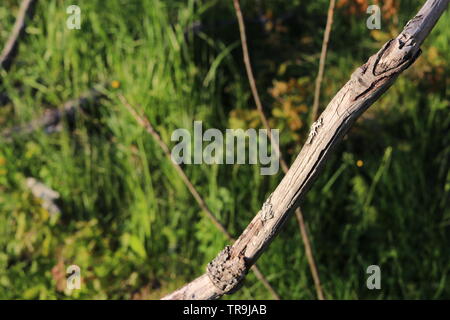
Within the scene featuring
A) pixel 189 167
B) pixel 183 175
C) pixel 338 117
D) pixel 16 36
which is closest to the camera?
pixel 338 117

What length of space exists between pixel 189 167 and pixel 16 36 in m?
1.23

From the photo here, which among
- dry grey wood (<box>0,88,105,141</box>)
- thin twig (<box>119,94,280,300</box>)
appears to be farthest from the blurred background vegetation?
thin twig (<box>119,94,280,300</box>)

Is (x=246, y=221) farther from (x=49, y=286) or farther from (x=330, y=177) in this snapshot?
→ (x=49, y=286)

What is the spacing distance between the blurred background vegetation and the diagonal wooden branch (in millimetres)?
72

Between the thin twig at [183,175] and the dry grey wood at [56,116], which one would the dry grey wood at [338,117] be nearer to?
the thin twig at [183,175]

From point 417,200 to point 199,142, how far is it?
104cm

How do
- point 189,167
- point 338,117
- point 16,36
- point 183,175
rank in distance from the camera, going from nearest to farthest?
point 338,117 < point 183,175 < point 189,167 < point 16,36

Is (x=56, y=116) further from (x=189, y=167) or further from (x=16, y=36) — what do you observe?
(x=189, y=167)

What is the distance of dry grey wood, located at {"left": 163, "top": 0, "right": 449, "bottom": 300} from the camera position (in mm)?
1281

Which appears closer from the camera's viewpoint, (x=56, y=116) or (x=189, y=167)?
(x=189, y=167)

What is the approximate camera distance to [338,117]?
1.35m

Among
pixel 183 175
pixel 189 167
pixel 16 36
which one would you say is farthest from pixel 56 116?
pixel 183 175

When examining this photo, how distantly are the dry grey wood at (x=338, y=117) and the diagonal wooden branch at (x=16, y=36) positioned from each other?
2284 millimetres
